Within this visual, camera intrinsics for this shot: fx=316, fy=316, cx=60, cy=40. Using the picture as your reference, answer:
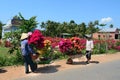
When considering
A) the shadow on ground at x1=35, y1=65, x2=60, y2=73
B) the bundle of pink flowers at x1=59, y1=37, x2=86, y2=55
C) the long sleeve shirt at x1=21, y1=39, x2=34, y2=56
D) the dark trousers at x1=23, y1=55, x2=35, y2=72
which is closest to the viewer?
the long sleeve shirt at x1=21, y1=39, x2=34, y2=56

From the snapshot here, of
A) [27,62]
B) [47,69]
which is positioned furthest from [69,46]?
[27,62]

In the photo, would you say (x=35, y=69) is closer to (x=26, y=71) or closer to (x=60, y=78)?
(x=26, y=71)

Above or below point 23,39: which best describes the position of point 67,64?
below

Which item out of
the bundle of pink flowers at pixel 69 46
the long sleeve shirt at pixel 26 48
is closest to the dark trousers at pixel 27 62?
the long sleeve shirt at pixel 26 48

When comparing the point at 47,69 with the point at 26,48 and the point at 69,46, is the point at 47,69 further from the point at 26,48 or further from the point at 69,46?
the point at 69,46

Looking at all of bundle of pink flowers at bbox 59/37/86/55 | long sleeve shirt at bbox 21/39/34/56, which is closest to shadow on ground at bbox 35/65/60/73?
long sleeve shirt at bbox 21/39/34/56

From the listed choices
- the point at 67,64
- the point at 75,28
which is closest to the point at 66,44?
the point at 67,64

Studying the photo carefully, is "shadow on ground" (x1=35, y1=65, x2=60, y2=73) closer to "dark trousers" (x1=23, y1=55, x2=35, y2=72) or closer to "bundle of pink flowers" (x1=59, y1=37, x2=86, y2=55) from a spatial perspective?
"dark trousers" (x1=23, y1=55, x2=35, y2=72)

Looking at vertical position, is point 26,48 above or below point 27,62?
above

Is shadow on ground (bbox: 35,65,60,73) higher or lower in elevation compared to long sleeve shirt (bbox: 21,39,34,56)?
lower

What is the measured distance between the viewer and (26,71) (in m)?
13.6

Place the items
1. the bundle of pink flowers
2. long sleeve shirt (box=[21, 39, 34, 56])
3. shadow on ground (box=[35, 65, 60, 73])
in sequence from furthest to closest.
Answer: the bundle of pink flowers → shadow on ground (box=[35, 65, 60, 73]) → long sleeve shirt (box=[21, 39, 34, 56])

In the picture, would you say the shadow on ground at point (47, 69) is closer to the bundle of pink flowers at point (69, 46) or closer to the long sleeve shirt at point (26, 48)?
the long sleeve shirt at point (26, 48)

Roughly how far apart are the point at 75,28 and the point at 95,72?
64679 millimetres
